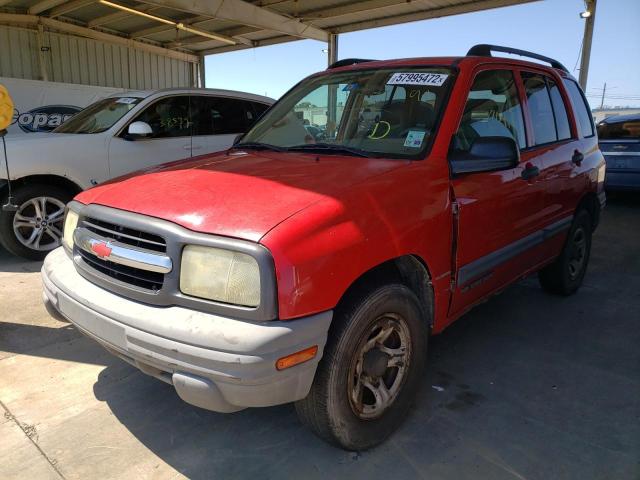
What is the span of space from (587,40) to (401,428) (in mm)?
9984

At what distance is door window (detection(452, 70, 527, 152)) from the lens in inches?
115

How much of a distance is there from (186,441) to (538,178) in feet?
9.07

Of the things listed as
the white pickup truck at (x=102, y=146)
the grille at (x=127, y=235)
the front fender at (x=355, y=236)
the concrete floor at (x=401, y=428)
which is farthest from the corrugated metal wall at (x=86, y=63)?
the front fender at (x=355, y=236)

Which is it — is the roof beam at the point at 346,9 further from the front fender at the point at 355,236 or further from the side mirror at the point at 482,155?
the front fender at the point at 355,236

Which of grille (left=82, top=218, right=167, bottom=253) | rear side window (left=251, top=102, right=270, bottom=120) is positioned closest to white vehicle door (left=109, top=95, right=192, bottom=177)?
rear side window (left=251, top=102, right=270, bottom=120)

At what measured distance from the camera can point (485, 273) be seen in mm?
2969

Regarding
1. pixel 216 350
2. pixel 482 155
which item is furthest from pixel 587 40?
pixel 216 350

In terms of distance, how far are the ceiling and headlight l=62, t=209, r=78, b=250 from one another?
25.8 ft

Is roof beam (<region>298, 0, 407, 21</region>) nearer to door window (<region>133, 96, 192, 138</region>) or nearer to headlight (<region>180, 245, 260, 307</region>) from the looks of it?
door window (<region>133, 96, 192, 138</region>)

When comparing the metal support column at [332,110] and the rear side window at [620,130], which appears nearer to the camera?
the metal support column at [332,110]

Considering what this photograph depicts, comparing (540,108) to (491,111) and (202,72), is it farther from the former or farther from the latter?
(202,72)

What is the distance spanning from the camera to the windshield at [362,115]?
2789 millimetres

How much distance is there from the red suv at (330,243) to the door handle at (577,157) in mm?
441

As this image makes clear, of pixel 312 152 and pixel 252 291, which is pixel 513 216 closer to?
pixel 312 152
